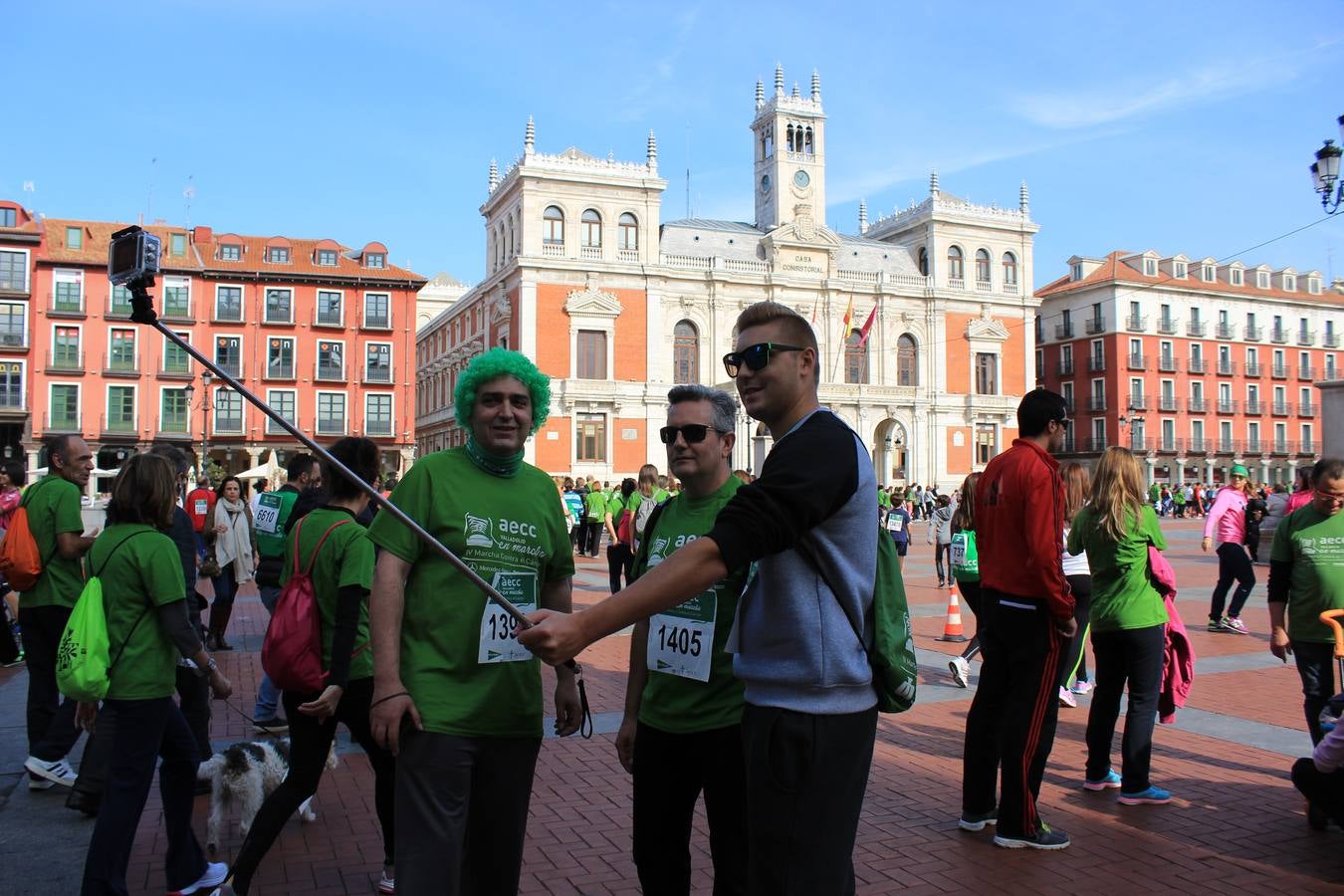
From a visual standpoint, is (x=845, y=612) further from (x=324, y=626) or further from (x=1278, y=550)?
(x=1278, y=550)

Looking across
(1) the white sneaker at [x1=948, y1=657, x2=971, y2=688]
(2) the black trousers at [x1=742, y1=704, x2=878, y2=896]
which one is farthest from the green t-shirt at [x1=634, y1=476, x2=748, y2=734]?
(1) the white sneaker at [x1=948, y1=657, x2=971, y2=688]

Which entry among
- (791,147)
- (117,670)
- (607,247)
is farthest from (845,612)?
(791,147)

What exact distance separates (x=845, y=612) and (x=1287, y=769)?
4.83 metres

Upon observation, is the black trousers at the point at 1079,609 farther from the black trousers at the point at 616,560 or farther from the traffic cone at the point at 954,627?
the black trousers at the point at 616,560

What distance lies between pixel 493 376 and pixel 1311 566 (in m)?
4.41

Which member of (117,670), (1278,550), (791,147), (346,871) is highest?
(791,147)

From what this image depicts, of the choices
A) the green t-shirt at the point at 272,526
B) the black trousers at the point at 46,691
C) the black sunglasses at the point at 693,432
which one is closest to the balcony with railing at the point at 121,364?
the green t-shirt at the point at 272,526

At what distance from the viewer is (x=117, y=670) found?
3.85m

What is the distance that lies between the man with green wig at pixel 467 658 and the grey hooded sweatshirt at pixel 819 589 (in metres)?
0.85

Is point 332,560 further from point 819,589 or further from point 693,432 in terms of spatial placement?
point 819,589

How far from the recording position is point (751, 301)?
153 feet

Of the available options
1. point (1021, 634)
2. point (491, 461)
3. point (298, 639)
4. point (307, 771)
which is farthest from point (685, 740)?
point (1021, 634)

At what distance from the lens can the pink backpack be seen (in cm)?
405

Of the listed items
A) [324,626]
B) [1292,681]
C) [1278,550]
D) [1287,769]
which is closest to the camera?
[324,626]
